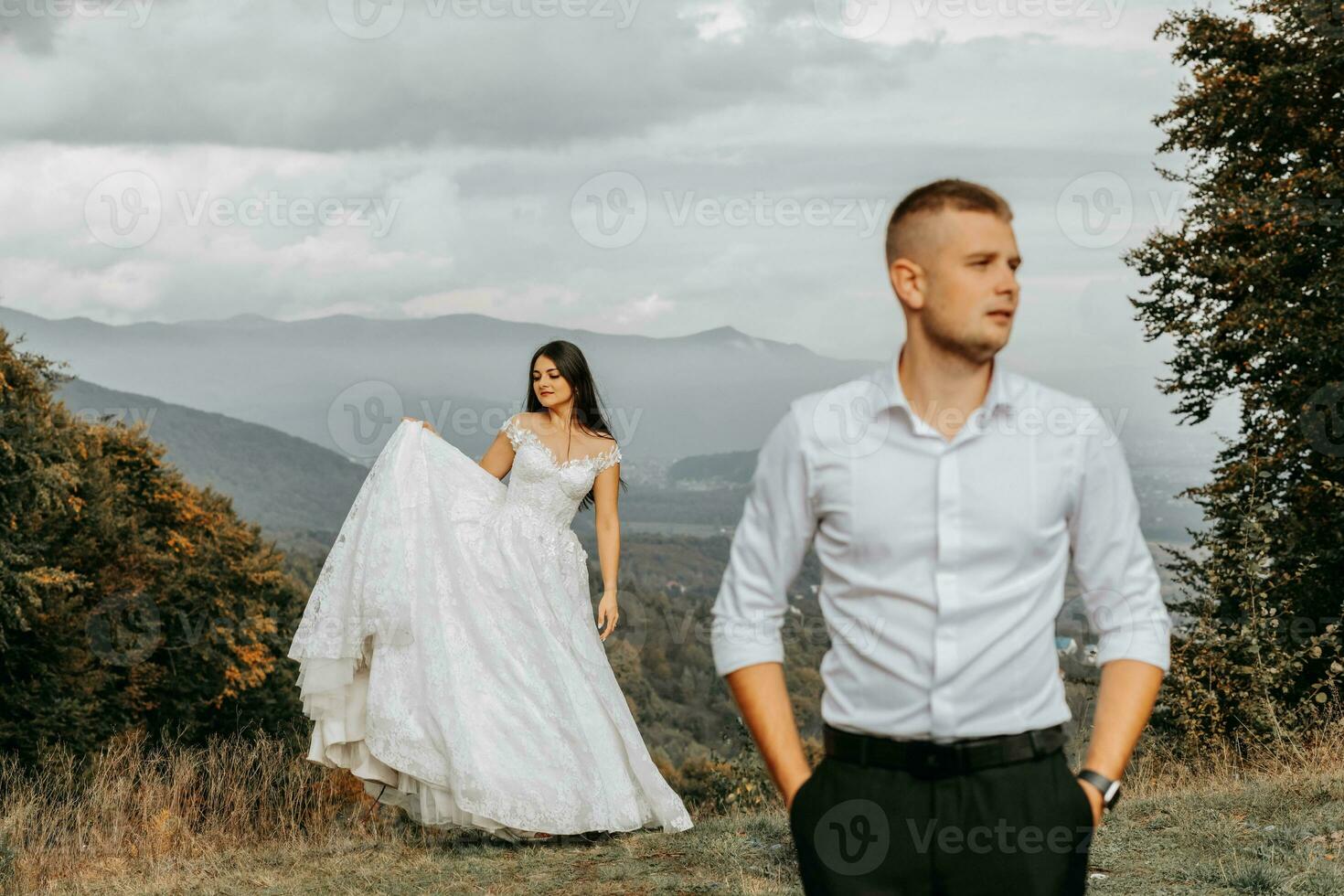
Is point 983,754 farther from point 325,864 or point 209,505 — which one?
point 209,505

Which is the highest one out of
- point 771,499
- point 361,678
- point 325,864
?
point 771,499

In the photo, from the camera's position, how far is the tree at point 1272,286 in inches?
586

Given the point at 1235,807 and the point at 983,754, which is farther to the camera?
the point at 1235,807

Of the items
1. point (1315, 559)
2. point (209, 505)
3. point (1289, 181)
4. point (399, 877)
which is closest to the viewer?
point (399, 877)

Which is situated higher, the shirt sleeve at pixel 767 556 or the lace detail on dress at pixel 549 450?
the lace detail on dress at pixel 549 450

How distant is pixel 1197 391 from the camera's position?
56.5 ft

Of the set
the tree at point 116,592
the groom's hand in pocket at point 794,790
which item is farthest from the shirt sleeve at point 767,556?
the tree at point 116,592

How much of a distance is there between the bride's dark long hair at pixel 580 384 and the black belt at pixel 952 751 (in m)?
5.88

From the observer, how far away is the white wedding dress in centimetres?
738

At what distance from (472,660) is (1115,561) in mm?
5609

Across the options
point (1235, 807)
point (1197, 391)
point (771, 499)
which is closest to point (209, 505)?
point (1197, 391)

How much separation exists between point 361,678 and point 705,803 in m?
4.09

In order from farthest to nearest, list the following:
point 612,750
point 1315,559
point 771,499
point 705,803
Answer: point 1315,559
point 705,803
point 612,750
point 771,499

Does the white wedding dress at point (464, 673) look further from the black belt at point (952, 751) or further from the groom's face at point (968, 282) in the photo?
the groom's face at point (968, 282)
